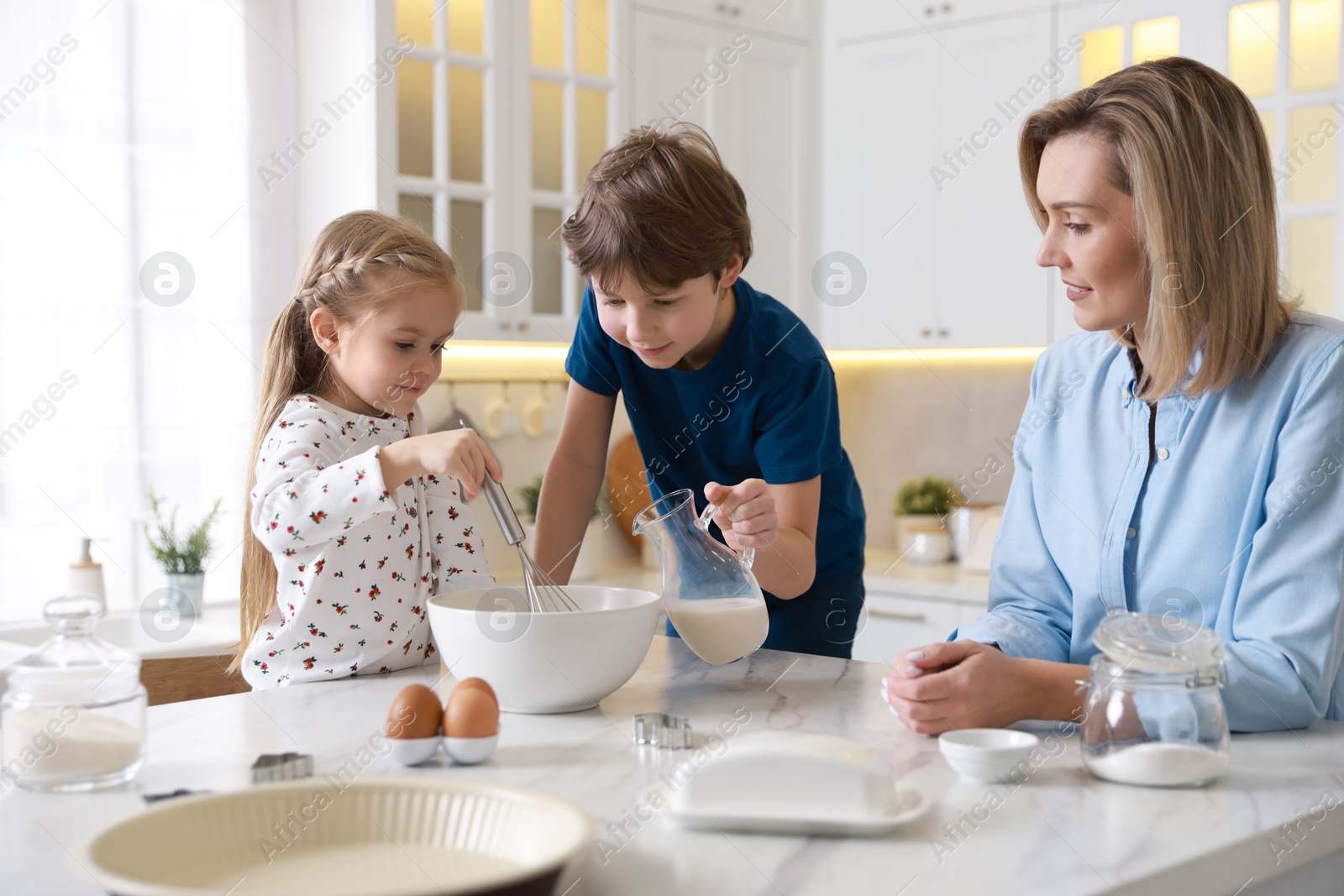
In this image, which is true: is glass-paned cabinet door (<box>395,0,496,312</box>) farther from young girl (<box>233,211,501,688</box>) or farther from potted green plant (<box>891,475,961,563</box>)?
potted green plant (<box>891,475,961,563</box>)

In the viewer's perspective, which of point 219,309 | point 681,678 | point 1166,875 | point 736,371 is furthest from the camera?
point 219,309

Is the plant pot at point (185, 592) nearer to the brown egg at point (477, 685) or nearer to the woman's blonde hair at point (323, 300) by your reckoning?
the woman's blonde hair at point (323, 300)

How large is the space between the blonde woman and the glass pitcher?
224mm

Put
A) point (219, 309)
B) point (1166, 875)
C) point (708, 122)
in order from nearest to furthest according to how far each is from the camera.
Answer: point (1166, 875) → point (219, 309) → point (708, 122)

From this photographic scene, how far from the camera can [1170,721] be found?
35.0 inches

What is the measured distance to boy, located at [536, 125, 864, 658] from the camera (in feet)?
4.47

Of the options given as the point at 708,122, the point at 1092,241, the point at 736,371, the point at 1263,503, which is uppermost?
the point at 708,122

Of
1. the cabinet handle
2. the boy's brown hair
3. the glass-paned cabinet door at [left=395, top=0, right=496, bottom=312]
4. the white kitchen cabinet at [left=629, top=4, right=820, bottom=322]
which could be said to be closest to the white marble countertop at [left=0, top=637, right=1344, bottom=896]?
the boy's brown hair

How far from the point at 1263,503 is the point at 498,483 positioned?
73cm

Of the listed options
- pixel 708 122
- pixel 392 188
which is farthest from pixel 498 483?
pixel 708 122

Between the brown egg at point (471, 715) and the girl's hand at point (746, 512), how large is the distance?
388 mm

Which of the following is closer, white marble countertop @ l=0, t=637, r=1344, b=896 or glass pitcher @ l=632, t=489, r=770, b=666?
white marble countertop @ l=0, t=637, r=1344, b=896

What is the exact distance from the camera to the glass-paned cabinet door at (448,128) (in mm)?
2576

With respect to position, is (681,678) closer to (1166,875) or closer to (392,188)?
(1166,875)
